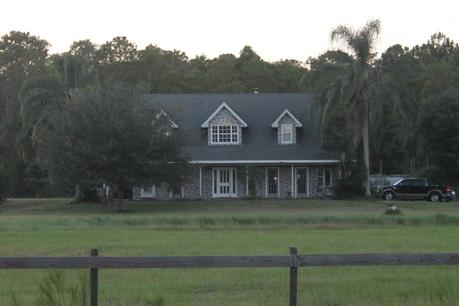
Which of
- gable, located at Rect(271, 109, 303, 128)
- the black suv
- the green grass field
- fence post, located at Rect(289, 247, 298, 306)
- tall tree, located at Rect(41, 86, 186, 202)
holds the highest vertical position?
gable, located at Rect(271, 109, 303, 128)

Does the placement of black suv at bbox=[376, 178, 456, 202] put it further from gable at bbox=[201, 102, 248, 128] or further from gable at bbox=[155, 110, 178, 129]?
gable at bbox=[155, 110, 178, 129]

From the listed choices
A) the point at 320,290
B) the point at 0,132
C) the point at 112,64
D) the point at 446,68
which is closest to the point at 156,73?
the point at 112,64

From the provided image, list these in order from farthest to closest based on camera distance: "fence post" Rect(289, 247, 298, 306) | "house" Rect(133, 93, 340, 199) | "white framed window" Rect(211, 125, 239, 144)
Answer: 1. "white framed window" Rect(211, 125, 239, 144)
2. "house" Rect(133, 93, 340, 199)
3. "fence post" Rect(289, 247, 298, 306)

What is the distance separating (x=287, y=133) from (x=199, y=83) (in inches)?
1071

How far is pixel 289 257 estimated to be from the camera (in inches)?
392

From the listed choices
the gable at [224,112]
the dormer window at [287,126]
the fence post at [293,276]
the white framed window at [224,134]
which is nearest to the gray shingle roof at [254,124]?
the dormer window at [287,126]

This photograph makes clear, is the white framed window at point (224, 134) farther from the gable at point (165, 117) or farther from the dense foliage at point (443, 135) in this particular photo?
the dense foliage at point (443, 135)

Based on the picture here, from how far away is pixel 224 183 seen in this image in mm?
54938

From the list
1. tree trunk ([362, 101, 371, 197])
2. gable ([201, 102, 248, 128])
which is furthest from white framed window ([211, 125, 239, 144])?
tree trunk ([362, 101, 371, 197])

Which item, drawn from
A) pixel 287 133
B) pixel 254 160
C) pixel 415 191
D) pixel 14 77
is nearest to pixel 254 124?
pixel 287 133

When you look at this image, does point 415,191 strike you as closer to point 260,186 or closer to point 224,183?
point 260,186

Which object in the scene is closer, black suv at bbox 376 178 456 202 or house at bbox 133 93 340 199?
black suv at bbox 376 178 456 202

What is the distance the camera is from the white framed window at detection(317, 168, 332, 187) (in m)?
55.0

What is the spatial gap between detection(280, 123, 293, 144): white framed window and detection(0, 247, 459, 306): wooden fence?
4500 cm
